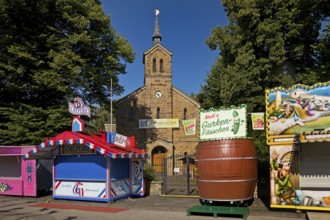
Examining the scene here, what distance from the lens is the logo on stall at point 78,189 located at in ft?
46.8

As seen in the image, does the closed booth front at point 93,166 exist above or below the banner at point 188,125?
below

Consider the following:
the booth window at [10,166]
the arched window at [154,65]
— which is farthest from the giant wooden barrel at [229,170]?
the arched window at [154,65]

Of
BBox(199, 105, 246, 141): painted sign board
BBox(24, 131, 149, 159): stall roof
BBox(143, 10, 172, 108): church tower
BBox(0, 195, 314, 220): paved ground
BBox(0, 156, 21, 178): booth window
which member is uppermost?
BBox(143, 10, 172, 108): church tower

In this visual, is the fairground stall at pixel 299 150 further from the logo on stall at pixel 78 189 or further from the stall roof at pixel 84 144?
the logo on stall at pixel 78 189

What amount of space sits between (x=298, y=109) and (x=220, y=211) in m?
→ 4.15

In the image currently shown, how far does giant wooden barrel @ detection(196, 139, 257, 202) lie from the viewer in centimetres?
1123

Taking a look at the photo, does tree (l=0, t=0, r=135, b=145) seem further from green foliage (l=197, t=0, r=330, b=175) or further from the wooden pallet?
the wooden pallet

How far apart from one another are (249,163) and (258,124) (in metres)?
4.68

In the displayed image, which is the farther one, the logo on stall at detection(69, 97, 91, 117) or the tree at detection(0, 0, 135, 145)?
the tree at detection(0, 0, 135, 145)

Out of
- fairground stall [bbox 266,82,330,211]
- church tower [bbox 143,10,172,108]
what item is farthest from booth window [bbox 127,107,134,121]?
fairground stall [bbox 266,82,330,211]

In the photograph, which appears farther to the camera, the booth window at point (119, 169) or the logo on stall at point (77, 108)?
the logo on stall at point (77, 108)

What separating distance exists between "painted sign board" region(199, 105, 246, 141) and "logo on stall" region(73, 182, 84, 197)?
5825 millimetres

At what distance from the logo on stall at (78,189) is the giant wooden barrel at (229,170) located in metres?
5.54

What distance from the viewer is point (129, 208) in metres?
12.8
